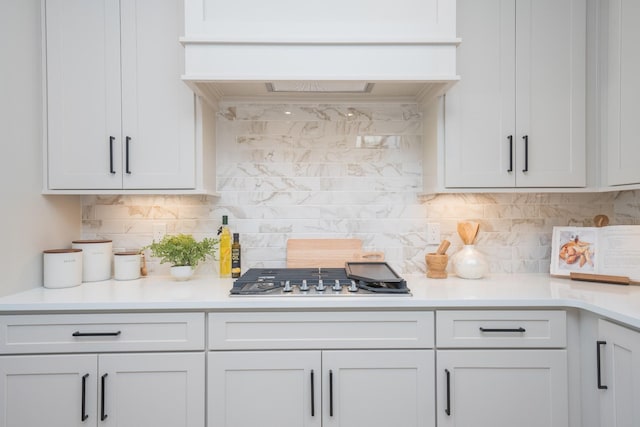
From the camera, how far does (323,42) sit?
166cm

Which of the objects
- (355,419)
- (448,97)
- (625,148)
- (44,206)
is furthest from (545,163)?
(44,206)

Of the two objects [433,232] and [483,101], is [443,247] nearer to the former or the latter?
[433,232]

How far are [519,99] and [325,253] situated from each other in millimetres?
1344

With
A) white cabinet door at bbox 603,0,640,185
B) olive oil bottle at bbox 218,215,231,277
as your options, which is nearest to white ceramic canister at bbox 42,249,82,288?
olive oil bottle at bbox 218,215,231,277

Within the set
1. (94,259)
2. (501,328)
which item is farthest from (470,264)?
(94,259)

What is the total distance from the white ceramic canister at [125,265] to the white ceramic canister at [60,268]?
0.19m

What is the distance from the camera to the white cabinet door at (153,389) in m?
1.55

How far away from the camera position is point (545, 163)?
6.20 ft

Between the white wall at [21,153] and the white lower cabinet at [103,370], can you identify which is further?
the white wall at [21,153]

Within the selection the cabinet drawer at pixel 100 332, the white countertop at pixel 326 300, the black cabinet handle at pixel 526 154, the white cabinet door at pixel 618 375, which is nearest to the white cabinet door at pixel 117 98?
the white countertop at pixel 326 300

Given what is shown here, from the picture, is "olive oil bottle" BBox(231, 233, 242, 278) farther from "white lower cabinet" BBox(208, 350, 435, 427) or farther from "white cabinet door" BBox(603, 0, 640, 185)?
"white cabinet door" BBox(603, 0, 640, 185)

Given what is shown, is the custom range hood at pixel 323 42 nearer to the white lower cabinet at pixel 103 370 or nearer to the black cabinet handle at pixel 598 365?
the white lower cabinet at pixel 103 370

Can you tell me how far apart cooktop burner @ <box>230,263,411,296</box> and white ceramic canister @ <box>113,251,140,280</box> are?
666mm

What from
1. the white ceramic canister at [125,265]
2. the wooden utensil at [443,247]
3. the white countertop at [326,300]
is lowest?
the white countertop at [326,300]
